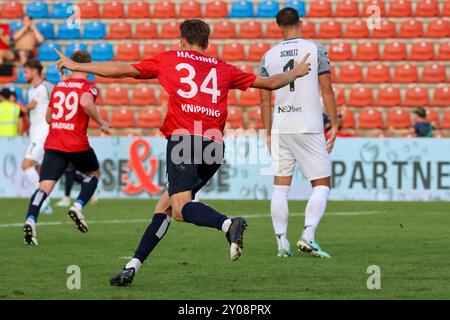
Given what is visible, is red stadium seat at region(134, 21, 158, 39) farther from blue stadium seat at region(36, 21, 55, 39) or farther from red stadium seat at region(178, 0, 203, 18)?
blue stadium seat at region(36, 21, 55, 39)

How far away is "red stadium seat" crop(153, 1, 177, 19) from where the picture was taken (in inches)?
1111

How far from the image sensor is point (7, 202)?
810 inches

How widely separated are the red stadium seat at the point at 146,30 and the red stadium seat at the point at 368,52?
16.6 feet

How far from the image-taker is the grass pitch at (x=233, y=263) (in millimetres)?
8344

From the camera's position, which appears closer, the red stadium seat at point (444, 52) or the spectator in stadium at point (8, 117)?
the spectator in stadium at point (8, 117)

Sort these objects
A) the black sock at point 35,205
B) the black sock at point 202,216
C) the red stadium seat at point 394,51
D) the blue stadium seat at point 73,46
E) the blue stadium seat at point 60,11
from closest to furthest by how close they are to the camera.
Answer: the black sock at point 202,216 → the black sock at point 35,205 → the red stadium seat at point 394,51 → the blue stadium seat at point 73,46 → the blue stadium seat at point 60,11

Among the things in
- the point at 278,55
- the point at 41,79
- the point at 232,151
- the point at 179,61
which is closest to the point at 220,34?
the point at 232,151

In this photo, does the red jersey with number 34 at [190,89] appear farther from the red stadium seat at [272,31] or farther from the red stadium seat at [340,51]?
the red stadium seat at [272,31]

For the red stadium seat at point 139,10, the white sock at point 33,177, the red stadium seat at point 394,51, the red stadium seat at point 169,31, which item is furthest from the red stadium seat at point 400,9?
the white sock at point 33,177

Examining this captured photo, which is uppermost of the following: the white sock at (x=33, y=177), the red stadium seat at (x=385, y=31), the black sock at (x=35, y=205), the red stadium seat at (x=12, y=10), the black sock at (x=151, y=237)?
the red stadium seat at (x=12, y=10)

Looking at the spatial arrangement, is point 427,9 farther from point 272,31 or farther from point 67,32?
point 67,32

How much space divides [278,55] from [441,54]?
50.9 ft

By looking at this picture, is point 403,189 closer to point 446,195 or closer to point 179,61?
point 446,195

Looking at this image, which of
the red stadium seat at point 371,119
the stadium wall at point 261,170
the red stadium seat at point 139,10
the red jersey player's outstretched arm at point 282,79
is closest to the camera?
the red jersey player's outstretched arm at point 282,79
